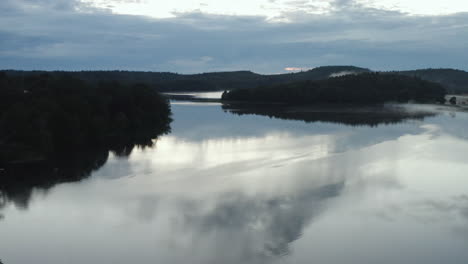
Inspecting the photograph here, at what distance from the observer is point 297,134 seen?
83.6 ft

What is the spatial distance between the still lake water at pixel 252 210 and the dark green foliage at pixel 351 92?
31973 mm

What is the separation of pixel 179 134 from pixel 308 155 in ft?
28.2

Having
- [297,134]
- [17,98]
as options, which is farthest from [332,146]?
[17,98]

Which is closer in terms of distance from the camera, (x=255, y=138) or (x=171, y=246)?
(x=171, y=246)

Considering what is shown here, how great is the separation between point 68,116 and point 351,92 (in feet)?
122

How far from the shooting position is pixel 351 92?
5166cm

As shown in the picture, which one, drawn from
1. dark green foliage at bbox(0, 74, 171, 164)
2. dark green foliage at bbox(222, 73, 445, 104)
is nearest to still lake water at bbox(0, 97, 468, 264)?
dark green foliage at bbox(0, 74, 171, 164)

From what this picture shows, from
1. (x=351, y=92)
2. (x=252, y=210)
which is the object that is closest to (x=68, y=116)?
(x=252, y=210)

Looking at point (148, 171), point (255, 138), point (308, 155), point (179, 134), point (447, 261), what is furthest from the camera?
point (179, 134)

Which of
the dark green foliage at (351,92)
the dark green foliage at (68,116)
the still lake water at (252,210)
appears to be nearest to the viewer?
the still lake water at (252,210)

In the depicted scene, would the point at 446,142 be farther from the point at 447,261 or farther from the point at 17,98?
the point at 17,98

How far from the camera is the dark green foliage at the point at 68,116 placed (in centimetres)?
1652

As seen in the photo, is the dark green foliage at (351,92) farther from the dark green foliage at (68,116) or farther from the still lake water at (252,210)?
the still lake water at (252,210)

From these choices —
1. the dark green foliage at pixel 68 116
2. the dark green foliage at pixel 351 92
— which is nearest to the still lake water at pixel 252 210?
the dark green foliage at pixel 68 116
